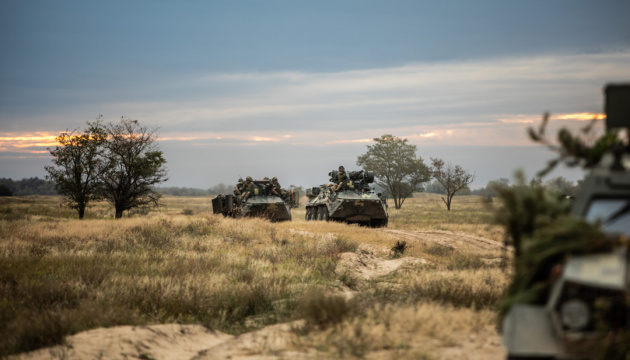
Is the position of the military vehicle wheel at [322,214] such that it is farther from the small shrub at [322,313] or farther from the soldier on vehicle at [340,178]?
the small shrub at [322,313]

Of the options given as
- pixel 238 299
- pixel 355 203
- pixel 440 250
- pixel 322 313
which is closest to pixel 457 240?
pixel 440 250

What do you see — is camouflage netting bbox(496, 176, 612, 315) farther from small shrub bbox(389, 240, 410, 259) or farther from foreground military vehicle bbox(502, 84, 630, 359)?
small shrub bbox(389, 240, 410, 259)

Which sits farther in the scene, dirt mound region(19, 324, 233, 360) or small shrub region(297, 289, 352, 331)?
small shrub region(297, 289, 352, 331)

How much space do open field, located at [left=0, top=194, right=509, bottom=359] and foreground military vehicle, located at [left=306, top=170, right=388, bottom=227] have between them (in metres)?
8.68

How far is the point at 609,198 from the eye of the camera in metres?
4.45

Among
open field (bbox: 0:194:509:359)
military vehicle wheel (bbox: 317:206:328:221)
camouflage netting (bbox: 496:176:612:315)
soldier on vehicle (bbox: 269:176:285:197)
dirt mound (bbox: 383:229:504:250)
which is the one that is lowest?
dirt mound (bbox: 383:229:504:250)

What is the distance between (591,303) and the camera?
406 centimetres

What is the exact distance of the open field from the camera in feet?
20.2

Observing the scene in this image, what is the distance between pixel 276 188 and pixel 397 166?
29.0 m

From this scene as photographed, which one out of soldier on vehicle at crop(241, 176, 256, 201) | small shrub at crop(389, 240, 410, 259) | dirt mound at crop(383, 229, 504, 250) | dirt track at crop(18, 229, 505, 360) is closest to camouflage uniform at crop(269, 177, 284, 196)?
soldier on vehicle at crop(241, 176, 256, 201)

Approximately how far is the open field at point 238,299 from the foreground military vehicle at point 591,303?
1430 millimetres

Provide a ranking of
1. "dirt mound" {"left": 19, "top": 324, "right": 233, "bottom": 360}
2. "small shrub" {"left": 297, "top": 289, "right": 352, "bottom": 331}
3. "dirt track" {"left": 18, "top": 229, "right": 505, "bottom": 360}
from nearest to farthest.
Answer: "dirt track" {"left": 18, "top": 229, "right": 505, "bottom": 360} < "dirt mound" {"left": 19, "top": 324, "right": 233, "bottom": 360} < "small shrub" {"left": 297, "top": 289, "right": 352, "bottom": 331}

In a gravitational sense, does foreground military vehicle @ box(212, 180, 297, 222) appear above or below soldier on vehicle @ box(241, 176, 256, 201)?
below

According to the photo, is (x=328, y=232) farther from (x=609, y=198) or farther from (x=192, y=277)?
(x=609, y=198)
